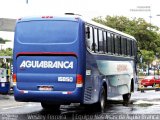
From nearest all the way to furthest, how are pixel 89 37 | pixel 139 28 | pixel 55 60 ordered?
pixel 55 60, pixel 89 37, pixel 139 28

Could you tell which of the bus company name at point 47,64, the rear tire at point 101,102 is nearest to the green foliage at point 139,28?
the rear tire at point 101,102

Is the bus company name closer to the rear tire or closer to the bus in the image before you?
the bus

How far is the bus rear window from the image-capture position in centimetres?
1489

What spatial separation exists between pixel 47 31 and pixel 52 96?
204 centimetres

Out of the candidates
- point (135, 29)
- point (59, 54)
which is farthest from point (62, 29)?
point (135, 29)

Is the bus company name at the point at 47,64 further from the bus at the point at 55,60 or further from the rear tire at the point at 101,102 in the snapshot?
the rear tire at the point at 101,102

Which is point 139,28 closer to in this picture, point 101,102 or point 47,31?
point 101,102

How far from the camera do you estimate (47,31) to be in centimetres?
1509

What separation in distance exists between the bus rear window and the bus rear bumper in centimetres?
157

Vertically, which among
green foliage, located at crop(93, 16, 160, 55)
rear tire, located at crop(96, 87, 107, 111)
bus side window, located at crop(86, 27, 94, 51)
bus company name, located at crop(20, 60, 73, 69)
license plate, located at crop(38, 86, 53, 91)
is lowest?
green foliage, located at crop(93, 16, 160, 55)

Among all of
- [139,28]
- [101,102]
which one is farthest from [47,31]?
[139,28]

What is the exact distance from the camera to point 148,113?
15891 millimetres

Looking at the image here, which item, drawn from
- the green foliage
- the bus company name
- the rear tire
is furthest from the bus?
the green foliage

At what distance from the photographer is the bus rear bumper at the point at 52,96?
47.9 feet
